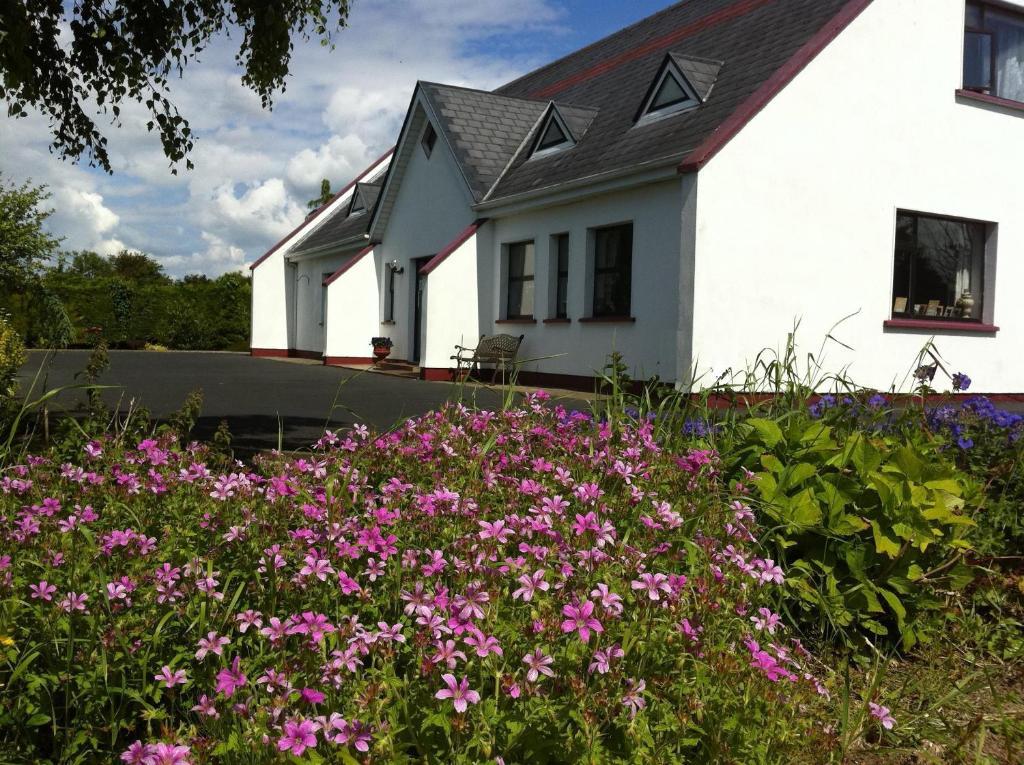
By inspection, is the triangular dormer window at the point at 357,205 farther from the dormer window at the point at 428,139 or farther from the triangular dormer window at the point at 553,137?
the triangular dormer window at the point at 553,137

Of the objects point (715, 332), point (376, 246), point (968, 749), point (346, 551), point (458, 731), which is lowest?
point (968, 749)

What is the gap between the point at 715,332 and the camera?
41.8ft

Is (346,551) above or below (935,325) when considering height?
below

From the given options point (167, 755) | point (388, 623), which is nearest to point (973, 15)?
point (388, 623)

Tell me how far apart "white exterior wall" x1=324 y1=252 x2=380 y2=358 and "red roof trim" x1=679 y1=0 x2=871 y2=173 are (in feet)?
39.8

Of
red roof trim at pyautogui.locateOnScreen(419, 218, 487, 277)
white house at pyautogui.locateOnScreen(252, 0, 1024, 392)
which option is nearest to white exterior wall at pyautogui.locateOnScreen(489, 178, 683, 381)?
Answer: white house at pyautogui.locateOnScreen(252, 0, 1024, 392)

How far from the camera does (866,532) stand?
3.24m

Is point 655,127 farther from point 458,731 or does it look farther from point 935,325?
point 458,731

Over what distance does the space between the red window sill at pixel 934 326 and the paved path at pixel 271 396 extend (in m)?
5.23

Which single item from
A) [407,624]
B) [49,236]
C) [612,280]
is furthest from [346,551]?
[49,236]

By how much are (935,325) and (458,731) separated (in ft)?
47.4

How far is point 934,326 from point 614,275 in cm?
516

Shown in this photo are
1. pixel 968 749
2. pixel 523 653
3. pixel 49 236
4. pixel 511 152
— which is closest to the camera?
pixel 523 653

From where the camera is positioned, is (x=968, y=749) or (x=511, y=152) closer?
(x=968, y=749)
